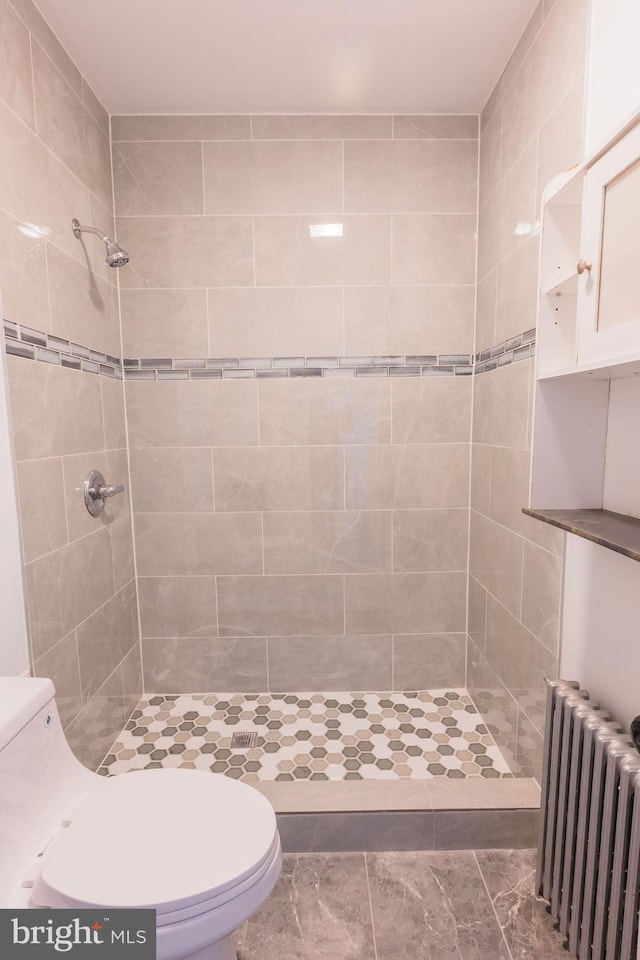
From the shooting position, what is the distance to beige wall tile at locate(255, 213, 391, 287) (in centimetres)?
194

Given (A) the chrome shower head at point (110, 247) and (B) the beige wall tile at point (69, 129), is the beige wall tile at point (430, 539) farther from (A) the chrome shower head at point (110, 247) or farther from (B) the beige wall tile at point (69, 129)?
(B) the beige wall tile at point (69, 129)

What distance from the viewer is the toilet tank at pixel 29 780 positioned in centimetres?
87

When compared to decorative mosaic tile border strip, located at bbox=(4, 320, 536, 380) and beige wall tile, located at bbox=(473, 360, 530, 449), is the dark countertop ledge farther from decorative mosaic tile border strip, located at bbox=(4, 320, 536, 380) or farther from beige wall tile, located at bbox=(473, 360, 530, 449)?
decorative mosaic tile border strip, located at bbox=(4, 320, 536, 380)

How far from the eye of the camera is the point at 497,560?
180 centimetres

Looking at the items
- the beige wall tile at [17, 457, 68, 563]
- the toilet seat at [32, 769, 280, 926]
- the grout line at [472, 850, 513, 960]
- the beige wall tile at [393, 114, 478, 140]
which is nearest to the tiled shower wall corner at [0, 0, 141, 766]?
the beige wall tile at [17, 457, 68, 563]

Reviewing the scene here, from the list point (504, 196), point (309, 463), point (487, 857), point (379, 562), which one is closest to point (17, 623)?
point (309, 463)

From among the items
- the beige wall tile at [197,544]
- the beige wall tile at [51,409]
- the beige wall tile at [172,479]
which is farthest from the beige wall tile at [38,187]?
the beige wall tile at [197,544]

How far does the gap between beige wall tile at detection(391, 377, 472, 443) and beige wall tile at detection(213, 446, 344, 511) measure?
308mm

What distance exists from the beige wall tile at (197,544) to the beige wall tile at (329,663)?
399 mm

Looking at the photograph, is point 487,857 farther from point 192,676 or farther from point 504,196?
point 504,196

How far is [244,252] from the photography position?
1946mm

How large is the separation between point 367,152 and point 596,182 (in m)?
1.30

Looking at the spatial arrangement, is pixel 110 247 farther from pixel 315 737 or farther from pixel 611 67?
pixel 315 737

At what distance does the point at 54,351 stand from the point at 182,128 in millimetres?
1123
